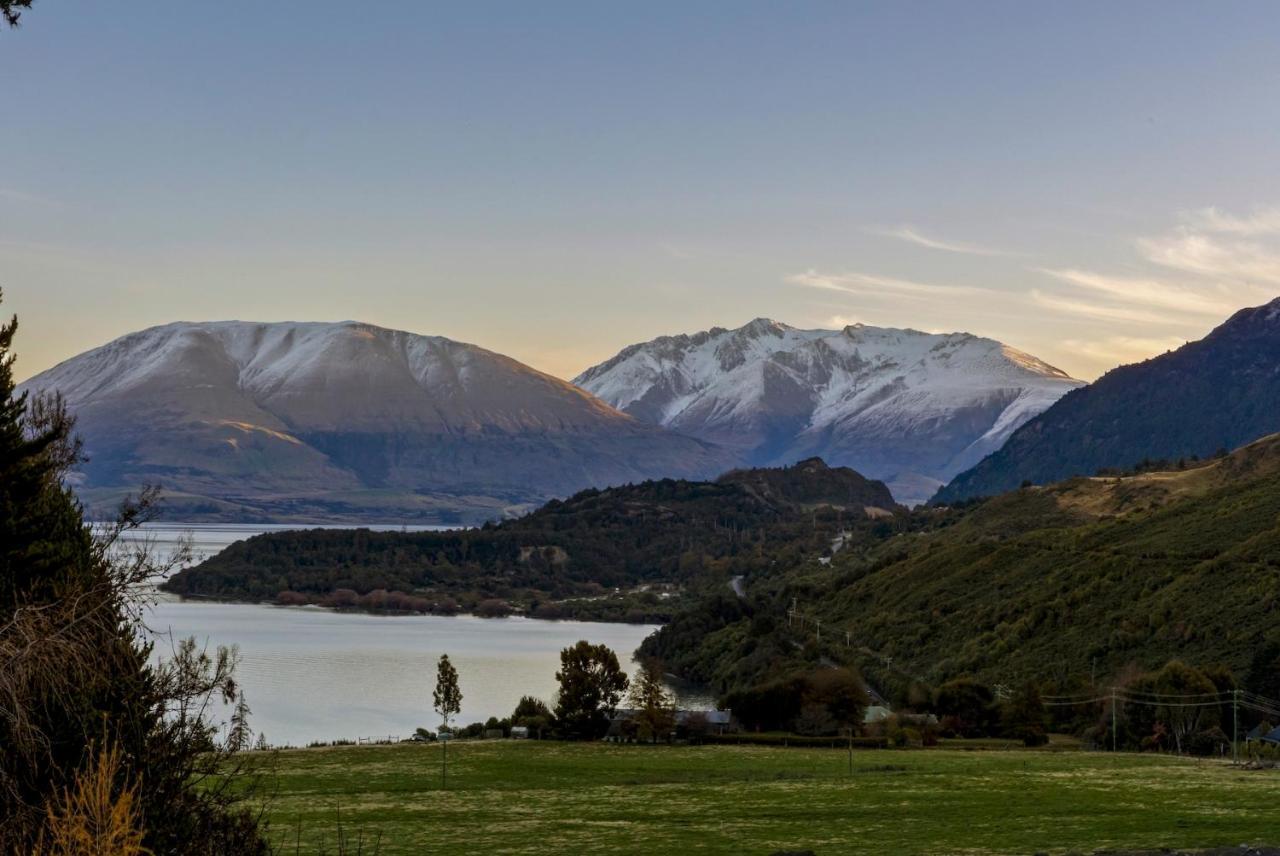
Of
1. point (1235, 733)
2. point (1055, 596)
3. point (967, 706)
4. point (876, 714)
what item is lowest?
point (876, 714)

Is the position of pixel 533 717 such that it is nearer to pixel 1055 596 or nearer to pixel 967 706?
pixel 967 706

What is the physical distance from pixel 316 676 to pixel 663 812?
208 ft

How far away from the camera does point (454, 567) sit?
596 ft

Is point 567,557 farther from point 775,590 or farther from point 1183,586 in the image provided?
point 1183,586

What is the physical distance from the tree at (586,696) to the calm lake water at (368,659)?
1178cm

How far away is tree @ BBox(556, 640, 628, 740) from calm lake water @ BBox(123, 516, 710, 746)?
11781 mm

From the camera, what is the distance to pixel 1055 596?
3000 inches

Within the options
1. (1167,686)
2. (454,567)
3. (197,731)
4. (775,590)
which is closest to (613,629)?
(775,590)

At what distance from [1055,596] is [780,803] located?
169 ft

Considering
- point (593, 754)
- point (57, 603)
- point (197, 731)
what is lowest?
point (593, 754)

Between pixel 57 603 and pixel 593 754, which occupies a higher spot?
pixel 57 603

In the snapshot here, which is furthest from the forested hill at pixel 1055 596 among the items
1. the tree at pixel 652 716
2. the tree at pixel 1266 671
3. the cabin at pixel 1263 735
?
the tree at pixel 652 716

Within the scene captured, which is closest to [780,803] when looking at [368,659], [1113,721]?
[1113,721]

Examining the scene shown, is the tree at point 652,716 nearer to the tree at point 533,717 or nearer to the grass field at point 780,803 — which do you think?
the tree at point 533,717
